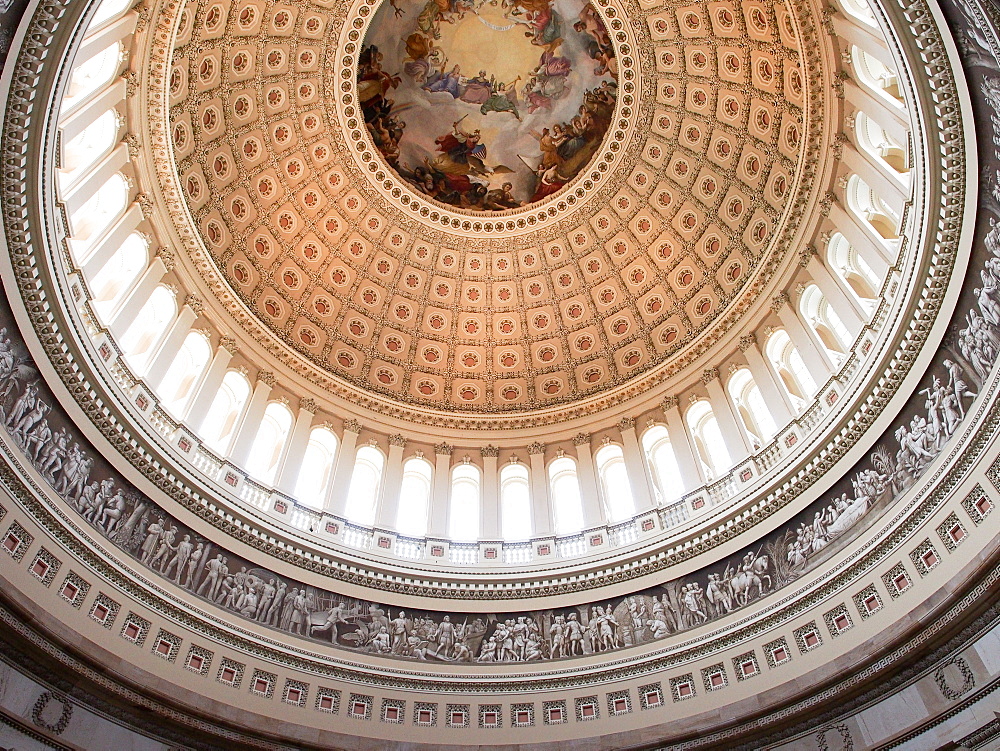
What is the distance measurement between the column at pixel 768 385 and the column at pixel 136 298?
1805cm

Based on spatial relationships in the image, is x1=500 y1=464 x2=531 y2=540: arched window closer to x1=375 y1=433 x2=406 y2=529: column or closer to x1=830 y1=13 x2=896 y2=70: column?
x1=375 y1=433 x2=406 y2=529: column

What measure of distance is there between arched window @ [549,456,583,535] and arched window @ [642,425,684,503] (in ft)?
8.19

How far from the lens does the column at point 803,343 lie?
23.0 metres

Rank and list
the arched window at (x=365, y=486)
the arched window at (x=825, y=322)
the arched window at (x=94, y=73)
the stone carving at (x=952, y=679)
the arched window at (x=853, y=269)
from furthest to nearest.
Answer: the arched window at (x=365, y=486)
the arched window at (x=825, y=322)
the arched window at (x=853, y=269)
the arched window at (x=94, y=73)
the stone carving at (x=952, y=679)

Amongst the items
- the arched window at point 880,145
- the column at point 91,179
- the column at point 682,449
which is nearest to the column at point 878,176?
the arched window at point 880,145

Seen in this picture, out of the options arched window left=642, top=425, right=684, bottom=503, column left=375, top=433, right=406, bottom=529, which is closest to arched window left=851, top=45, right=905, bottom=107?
arched window left=642, top=425, right=684, bottom=503

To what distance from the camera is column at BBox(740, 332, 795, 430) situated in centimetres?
2364

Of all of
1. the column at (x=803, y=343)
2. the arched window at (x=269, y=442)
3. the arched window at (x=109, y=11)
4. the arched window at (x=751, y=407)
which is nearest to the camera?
the arched window at (x=109, y=11)

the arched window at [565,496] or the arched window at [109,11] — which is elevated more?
the arched window at [109,11]

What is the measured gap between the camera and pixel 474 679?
20.5 metres

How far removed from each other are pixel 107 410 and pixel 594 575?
42.7 feet

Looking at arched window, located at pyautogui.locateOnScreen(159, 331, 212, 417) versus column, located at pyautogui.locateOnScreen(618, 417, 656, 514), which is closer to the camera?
arched window, located at pyautogui.locateOnScreen(159, 331, 212, 417)

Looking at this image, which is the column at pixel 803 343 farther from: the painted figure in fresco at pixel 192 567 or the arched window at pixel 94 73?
the arched window at pixel 94 73

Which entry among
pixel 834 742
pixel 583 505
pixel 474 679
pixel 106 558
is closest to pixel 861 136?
pixel 583 505
